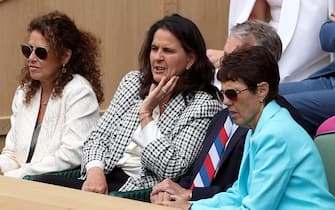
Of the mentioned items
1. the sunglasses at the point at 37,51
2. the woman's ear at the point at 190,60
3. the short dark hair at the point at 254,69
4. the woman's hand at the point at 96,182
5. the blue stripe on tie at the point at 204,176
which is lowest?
the woman's hand at the point at 96,182

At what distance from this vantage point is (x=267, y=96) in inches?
122

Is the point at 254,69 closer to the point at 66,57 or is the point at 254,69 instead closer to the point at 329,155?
the point at 329,155

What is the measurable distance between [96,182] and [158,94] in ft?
1.66

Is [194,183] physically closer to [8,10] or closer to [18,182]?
[18,182]

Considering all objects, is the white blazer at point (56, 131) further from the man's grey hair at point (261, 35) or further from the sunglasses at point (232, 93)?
the sunglasses at point (232, 93)

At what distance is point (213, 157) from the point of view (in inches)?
146

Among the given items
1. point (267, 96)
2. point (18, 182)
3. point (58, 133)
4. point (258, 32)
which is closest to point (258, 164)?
point (267, 96)

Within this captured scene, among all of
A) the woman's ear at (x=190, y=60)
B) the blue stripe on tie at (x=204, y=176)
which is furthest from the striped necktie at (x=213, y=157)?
the woman's ear at (x=190, y=60)

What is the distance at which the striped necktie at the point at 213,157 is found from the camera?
3.69 meters

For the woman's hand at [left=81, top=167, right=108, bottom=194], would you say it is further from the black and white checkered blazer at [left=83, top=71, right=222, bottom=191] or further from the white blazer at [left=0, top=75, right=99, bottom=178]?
the white blazer at [left=0, top=75, right=99, bottom=178]

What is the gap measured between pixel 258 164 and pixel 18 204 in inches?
31.9

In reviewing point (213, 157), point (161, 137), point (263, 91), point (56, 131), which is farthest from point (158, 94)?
point (263, 91)

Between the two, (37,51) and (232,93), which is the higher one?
(232,93)

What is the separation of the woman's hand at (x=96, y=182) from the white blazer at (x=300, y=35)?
4.09 feet
